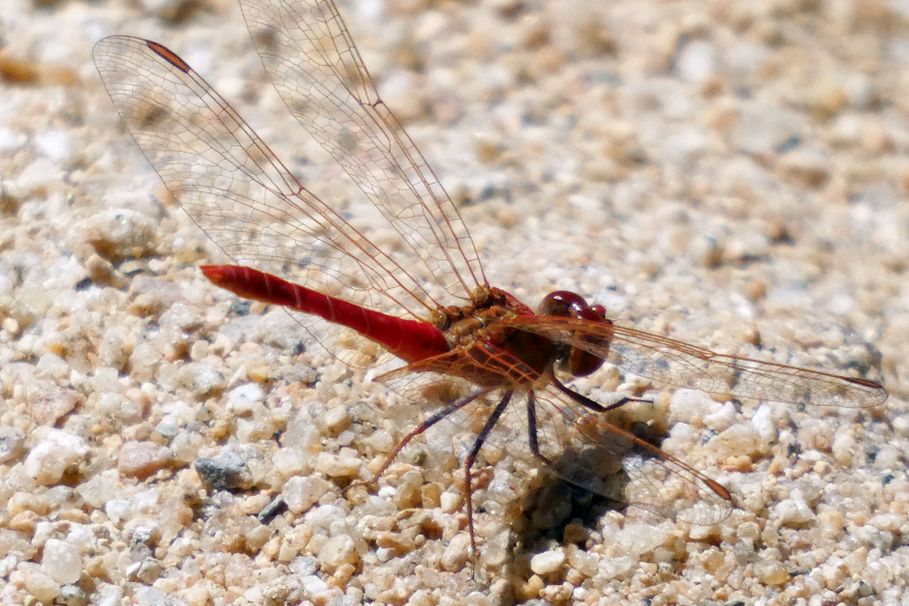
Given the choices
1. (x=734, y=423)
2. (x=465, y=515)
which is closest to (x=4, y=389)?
(x=465, y=515)

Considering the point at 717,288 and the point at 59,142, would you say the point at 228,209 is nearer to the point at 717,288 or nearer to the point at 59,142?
the point at 59,142

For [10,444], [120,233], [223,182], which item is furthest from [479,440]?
[120,233]

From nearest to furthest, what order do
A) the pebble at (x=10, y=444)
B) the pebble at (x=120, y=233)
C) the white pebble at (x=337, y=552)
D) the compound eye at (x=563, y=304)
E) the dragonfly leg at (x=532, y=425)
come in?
the white pebble at (x=337, y=552), the pebble at (x=10, y=444), the dragonfly leg at (x=532, y=425), the compound eye at (x=563, y=304), the pebble at (x=120, y=233)

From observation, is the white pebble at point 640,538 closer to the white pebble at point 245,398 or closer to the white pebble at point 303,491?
the white pebble at point 303,491

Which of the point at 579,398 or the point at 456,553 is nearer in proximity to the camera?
the point at 456,553

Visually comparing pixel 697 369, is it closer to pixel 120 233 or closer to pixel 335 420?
pixel 335 420

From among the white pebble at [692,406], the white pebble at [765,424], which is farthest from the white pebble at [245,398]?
the white pebble at [765,424]

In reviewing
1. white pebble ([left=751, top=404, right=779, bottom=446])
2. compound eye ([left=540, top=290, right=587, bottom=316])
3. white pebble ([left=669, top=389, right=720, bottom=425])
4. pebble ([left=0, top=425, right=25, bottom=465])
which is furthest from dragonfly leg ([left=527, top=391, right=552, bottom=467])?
pebble ([left=0, top=425, right=25, bottom=465])
